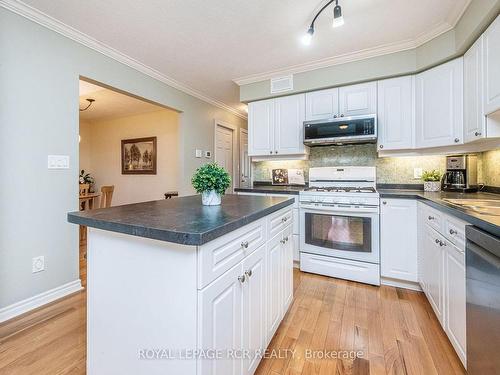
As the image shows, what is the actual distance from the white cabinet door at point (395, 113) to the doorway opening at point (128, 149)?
130 inches

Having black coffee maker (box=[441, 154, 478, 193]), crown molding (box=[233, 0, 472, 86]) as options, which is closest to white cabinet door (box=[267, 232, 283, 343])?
black coffee maker (box=[441, 154, 478, 193])

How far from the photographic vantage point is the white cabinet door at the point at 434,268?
1.63 meters

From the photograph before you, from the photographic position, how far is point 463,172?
2334 millimetres

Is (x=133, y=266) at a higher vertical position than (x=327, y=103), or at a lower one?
lower

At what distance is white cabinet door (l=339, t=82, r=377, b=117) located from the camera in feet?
8.84

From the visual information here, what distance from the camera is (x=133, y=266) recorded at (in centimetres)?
100

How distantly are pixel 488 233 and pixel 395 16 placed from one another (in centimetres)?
197

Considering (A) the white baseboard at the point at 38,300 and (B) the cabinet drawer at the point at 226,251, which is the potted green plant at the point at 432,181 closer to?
(B) the cabinet drawer at the point at 226,251

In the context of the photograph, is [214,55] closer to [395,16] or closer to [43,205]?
[395,16]

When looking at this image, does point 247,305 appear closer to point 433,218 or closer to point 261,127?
point 433,218

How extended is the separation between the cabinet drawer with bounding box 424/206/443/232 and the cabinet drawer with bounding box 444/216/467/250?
10 centimetres

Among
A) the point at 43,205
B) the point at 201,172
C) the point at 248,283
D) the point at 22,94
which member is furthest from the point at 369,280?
the point at 22,94

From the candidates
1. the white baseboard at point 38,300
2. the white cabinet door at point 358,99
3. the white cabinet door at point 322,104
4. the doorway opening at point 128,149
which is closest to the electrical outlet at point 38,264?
the white baseboard at point 38,300

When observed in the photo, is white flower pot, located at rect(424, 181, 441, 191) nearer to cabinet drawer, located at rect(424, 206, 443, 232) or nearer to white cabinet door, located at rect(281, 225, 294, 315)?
cabinet drawer, located at rect(424, 206, 443, 232)
